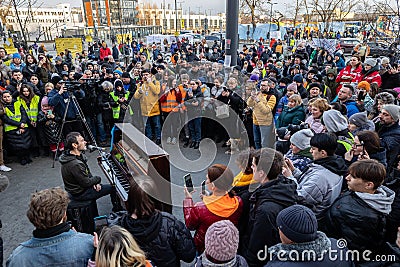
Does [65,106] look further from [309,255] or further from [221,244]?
[309,255]

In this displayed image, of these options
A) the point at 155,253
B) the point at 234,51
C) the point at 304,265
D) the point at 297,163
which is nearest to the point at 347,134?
the point at 297,163

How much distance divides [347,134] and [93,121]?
6.14 m

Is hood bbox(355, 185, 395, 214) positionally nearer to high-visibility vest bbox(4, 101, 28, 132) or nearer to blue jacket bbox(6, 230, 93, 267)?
blue jacket bbox(6, 230, 93, 267)

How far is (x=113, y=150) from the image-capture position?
493 cm

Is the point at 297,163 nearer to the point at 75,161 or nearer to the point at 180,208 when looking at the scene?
the point at 180,208

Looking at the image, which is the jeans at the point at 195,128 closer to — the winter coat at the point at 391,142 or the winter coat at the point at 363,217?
the winter coat at the point at 391,142

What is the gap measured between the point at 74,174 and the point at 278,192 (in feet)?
8.57

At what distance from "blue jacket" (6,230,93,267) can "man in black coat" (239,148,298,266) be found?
1331mm

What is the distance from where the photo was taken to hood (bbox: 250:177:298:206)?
2.44m

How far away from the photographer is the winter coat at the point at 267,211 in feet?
7.82

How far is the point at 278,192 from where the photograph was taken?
2.46 metres

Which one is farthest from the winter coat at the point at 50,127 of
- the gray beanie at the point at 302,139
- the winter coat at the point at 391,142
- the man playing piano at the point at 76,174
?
the winter coat at the point at 391,142

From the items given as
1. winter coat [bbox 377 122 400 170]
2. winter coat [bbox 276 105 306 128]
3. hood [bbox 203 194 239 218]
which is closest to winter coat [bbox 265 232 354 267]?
hood [bbox 203 194 239 218]

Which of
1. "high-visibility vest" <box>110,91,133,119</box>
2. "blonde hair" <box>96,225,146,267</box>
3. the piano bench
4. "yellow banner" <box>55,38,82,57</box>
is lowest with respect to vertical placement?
the piano bench
